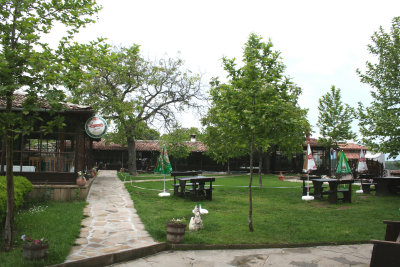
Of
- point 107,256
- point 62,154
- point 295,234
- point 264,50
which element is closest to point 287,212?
point 295,234

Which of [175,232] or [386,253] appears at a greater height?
[386,253]

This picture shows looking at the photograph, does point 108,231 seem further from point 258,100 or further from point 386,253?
point 386,253

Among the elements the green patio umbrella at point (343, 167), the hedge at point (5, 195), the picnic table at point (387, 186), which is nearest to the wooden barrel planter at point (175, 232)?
the hedge at point (5, 195)

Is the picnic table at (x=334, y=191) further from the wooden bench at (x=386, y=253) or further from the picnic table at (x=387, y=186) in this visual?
the wooden bench at (x=386, y=253)

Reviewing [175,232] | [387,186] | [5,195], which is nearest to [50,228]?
[5,195]

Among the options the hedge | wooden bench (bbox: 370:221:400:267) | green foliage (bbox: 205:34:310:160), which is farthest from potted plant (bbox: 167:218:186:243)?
wooden bench (bbox: 370:221:400:267)

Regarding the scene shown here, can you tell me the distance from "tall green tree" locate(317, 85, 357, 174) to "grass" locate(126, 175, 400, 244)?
49.8 feet

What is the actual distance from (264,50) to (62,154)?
25.2ft

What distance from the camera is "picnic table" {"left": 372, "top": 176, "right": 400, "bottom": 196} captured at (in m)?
12.9

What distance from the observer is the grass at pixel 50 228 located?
454 cm

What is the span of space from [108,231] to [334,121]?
79.3 ft

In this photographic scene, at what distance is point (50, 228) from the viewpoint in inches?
249

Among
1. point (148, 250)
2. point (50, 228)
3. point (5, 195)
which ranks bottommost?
point (148, 250)

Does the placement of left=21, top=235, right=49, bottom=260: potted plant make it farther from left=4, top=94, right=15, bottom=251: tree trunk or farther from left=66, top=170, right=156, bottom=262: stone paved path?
left=4, top=94, right=15, bottom=251: tree trunk
